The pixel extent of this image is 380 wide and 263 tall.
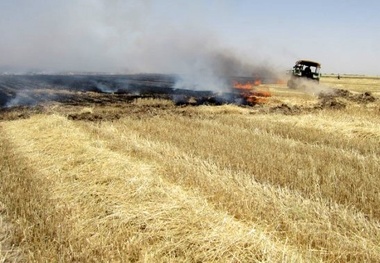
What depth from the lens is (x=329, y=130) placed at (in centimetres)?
1320

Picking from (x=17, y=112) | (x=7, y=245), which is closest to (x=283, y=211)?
(x=7, y=245)

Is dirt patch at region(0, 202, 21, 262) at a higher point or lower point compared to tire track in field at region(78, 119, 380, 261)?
lower

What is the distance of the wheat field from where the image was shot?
4.46 meters

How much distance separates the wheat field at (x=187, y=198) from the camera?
446cm

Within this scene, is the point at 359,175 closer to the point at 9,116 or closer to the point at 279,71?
the point at 9,116

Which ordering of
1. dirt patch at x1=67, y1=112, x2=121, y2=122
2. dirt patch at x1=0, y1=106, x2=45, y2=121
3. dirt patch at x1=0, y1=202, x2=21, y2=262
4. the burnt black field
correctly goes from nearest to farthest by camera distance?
dirt patch at x1=0, y1=202, x2=21, y2=262
dirt patch at x1=67, y1=112, x2=121, y2=122
dirt patch at x1=0, y1=106, x2=45, y2=121
the burnt black field

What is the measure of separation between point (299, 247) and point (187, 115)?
13.7 meters

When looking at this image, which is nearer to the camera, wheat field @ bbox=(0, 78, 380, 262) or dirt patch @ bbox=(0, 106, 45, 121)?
wheat field @ bbox=(0, 78, 380, 262)

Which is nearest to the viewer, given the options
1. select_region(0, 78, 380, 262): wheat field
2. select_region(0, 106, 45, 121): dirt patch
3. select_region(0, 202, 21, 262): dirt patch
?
select_region(0, 202, 21, 262): dirt patch

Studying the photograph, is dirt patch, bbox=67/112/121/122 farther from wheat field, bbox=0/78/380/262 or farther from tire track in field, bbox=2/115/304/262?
tire track in field, bbox=2/115/304/262

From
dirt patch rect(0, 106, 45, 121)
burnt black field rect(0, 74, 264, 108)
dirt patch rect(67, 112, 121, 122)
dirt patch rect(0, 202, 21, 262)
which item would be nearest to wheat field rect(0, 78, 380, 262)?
dirt patch rect(0, 202, 21, 262)

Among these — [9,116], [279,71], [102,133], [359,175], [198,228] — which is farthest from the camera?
[279,71]

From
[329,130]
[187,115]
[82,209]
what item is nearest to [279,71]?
[187,115]

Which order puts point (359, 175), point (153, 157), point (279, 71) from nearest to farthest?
1. point (359, 175)
2. point (153, 157)
3. point (279, 71)
